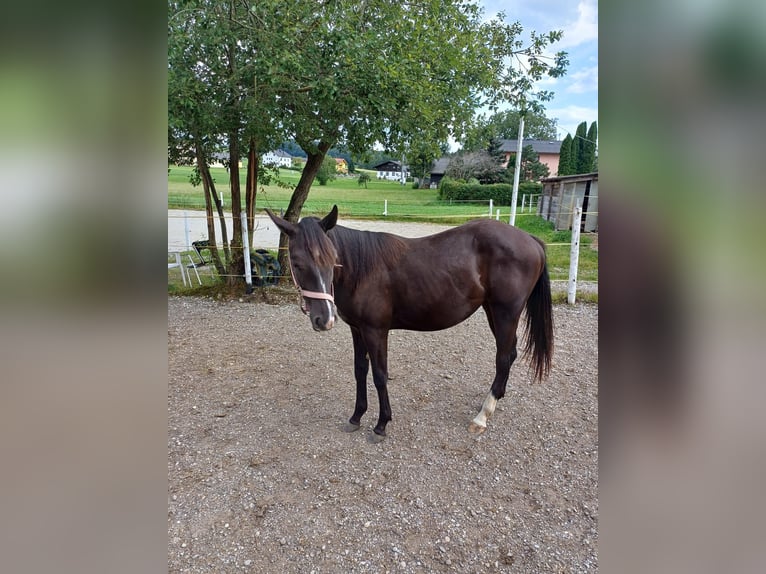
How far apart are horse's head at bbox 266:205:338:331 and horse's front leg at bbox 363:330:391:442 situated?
23.1 inches

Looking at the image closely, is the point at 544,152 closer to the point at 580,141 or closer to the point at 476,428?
the point at 476,428

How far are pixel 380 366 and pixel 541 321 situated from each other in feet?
4.72

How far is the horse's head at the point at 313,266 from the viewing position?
7.51 ft

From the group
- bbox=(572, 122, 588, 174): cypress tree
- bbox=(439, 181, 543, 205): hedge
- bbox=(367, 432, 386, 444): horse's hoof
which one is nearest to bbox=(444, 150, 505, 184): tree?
bbox=(439, 181, 543, 205): hedge

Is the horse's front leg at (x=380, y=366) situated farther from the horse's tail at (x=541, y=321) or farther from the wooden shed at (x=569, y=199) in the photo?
the wooden shed at (x=569, y=199)

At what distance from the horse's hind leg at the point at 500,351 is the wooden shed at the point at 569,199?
102cm

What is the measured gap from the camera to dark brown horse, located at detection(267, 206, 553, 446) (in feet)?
8.98

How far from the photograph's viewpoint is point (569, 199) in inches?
432

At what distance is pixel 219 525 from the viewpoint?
2137mm

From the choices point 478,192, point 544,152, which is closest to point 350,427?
point 478,192

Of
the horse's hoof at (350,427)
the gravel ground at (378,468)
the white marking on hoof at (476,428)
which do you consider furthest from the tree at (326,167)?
the white marking on hoof at (476,428)
